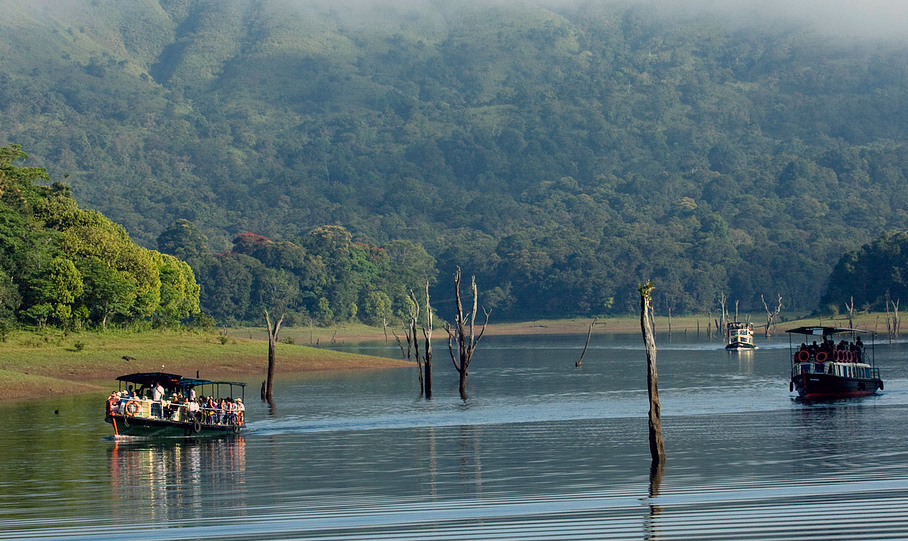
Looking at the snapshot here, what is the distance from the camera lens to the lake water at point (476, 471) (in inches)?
1059

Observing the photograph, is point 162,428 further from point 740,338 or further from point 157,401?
point 740,338

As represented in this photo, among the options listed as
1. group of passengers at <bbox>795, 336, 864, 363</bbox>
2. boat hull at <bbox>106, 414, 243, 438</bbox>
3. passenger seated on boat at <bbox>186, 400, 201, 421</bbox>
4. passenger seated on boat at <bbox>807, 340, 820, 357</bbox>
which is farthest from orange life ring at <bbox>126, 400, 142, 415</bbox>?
passenger seated on boat at <bbox>807, 340, 820, 357</bbox>

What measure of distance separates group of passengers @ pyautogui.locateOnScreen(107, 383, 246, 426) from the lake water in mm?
1326

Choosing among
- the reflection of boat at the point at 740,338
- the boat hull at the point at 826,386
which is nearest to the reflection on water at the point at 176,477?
the boat hull at the point at 826,386

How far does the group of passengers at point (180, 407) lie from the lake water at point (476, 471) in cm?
133

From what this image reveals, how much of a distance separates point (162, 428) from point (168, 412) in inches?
29.4

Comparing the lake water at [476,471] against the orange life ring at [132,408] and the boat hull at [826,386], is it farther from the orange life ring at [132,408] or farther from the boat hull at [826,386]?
the boat hull at [826,386]

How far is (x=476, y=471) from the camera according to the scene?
125 ft

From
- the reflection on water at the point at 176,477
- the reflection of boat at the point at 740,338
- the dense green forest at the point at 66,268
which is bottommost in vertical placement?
the reflection on water at the point at 176,477

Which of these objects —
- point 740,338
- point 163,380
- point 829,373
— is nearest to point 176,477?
point 163,380

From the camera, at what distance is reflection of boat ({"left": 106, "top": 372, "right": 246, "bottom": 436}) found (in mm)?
49719

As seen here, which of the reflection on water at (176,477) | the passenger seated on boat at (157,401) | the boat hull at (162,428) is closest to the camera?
the reflection on water at (176,477)

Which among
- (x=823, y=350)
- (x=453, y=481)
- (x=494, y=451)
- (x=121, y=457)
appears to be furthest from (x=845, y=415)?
(x=121, y=457)

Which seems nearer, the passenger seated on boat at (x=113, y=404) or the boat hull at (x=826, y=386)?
the passenger seated on boat at (x=113, y=404)
